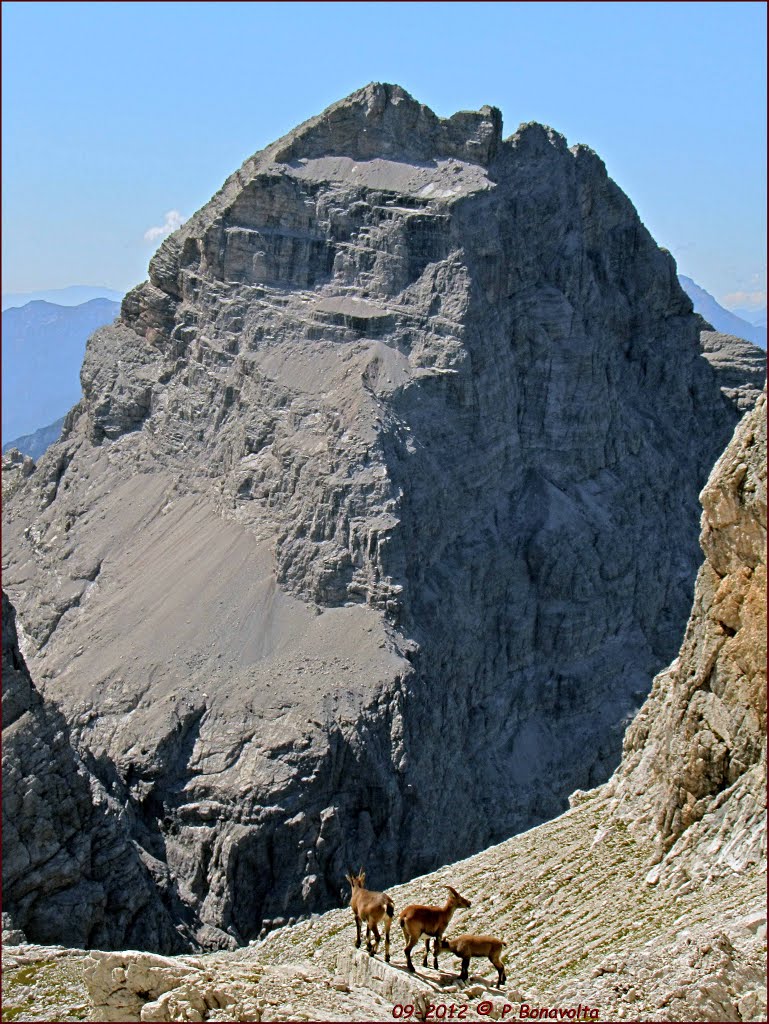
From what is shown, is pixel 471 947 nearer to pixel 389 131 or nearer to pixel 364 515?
pixel 364 515

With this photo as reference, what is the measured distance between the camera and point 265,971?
108 ft

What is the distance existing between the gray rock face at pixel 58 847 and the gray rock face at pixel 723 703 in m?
29.2

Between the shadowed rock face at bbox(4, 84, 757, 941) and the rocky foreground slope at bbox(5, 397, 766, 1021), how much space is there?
33.3 meters

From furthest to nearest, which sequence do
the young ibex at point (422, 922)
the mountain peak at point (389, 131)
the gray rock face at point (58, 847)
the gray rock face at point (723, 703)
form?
the mountain peak at point (389, 131), the gray rock face at point (58, 847), the gray rock face at point (723, 703), the young ibex at point (422, 922)

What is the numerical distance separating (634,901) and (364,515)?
2294 inches

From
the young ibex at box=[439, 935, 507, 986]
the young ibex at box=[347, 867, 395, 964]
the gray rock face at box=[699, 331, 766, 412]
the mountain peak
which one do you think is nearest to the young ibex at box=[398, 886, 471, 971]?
the young ibex at box=[439, 935, 507, 986]

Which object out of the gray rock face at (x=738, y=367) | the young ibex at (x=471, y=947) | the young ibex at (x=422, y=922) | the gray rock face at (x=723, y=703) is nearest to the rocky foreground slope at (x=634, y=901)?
the gray rock face at (x=723, y=703)

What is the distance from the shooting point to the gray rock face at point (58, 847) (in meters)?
62.5

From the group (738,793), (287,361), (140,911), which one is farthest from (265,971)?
(287,361)

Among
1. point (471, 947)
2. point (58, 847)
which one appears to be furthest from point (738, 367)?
point (471, 947)

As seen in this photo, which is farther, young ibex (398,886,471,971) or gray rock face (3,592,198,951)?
gray rock face (3,592,198,951)

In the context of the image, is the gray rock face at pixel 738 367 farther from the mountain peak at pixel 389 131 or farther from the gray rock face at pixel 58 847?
the gray rock face at pixel 58 847

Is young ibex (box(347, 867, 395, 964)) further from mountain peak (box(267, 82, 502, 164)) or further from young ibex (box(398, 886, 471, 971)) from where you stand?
mountain peak (box(267, 82, 502, 164))

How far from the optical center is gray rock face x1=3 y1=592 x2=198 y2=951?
62500mm
